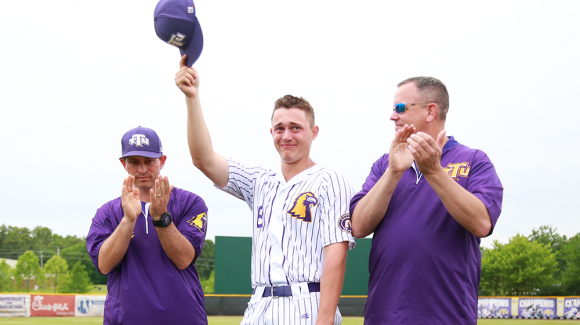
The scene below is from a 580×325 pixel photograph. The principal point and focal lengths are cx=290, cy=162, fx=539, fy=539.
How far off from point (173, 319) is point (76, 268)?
76776 millimetres

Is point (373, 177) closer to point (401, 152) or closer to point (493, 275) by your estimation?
point (401, 152)

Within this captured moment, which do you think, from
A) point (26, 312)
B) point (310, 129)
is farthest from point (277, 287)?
point (26, 312)

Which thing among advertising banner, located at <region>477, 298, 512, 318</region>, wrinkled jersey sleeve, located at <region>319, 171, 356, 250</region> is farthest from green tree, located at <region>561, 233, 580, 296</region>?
wrinkled jersey sleeve, located at <region>319, 171, 356, 250</region>

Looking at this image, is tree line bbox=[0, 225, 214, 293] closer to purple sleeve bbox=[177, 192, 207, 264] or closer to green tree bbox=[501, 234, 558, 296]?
green tree bbox=[501, 234, 558, 296]

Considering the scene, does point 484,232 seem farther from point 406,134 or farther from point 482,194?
point 406,134

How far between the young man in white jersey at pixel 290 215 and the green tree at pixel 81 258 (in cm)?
8617

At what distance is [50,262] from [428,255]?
81.3 m

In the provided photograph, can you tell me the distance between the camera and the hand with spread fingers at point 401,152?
3404 mm

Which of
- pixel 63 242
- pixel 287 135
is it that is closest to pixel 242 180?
pixel 287 135

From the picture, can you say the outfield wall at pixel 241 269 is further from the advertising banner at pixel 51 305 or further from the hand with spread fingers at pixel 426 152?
the hand with spread fingers at pixel 426 152

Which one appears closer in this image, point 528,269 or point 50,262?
point 528,269

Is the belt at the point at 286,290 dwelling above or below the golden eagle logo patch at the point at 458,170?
below

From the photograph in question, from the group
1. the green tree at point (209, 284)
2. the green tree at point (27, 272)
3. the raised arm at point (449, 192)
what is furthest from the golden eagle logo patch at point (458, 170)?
the green tree at point (27, 272)

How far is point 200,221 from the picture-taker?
4.31 meters
